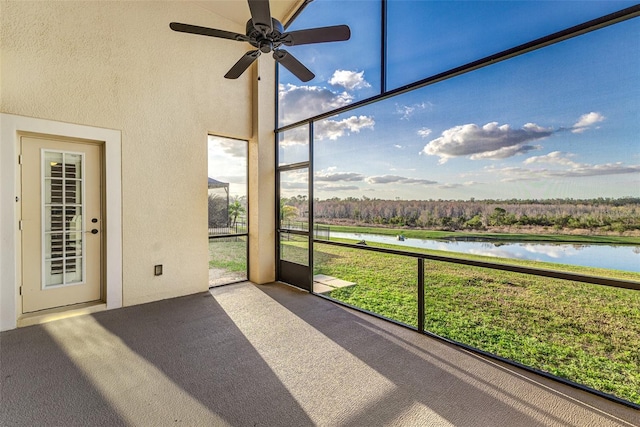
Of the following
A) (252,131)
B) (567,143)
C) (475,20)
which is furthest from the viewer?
(252,131)

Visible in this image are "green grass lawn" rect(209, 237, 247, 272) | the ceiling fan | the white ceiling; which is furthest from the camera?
"green grass lawn" rect(209, 237, 247, 272)

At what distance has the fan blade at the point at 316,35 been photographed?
2232 millimetres

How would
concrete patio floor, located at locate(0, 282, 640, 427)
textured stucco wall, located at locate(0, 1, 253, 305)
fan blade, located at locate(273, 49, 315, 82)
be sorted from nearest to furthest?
concrete patio floor, located at locate(0, 282, 640, 427) < fan blade, located at locate(273, 49, 315, 82) < textured stucco wall, located at locate(0, 1, 253, 305)

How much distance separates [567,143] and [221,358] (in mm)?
3382

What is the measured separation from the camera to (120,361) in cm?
249

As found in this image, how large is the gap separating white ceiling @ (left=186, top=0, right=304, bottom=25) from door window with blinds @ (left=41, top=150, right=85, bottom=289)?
280 cm

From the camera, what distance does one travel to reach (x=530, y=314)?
276 centimetres

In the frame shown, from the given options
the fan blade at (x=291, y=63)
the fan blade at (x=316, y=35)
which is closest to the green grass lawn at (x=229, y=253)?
the fan blade at (x=291, y=63)

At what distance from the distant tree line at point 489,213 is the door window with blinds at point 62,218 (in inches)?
123

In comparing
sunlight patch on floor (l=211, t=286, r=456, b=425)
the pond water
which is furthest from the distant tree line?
sunlight patch on floor (l=211, t=286, r=456, b=425)

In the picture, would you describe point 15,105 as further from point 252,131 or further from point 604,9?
point 604,9

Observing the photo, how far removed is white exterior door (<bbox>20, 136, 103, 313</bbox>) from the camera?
10.6 ft

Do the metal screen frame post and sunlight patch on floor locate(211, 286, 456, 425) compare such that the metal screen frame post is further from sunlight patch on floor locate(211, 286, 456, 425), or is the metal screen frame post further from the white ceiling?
the white ceiling

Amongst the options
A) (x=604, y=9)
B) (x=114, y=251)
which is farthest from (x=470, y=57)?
(x=114, y=251)
